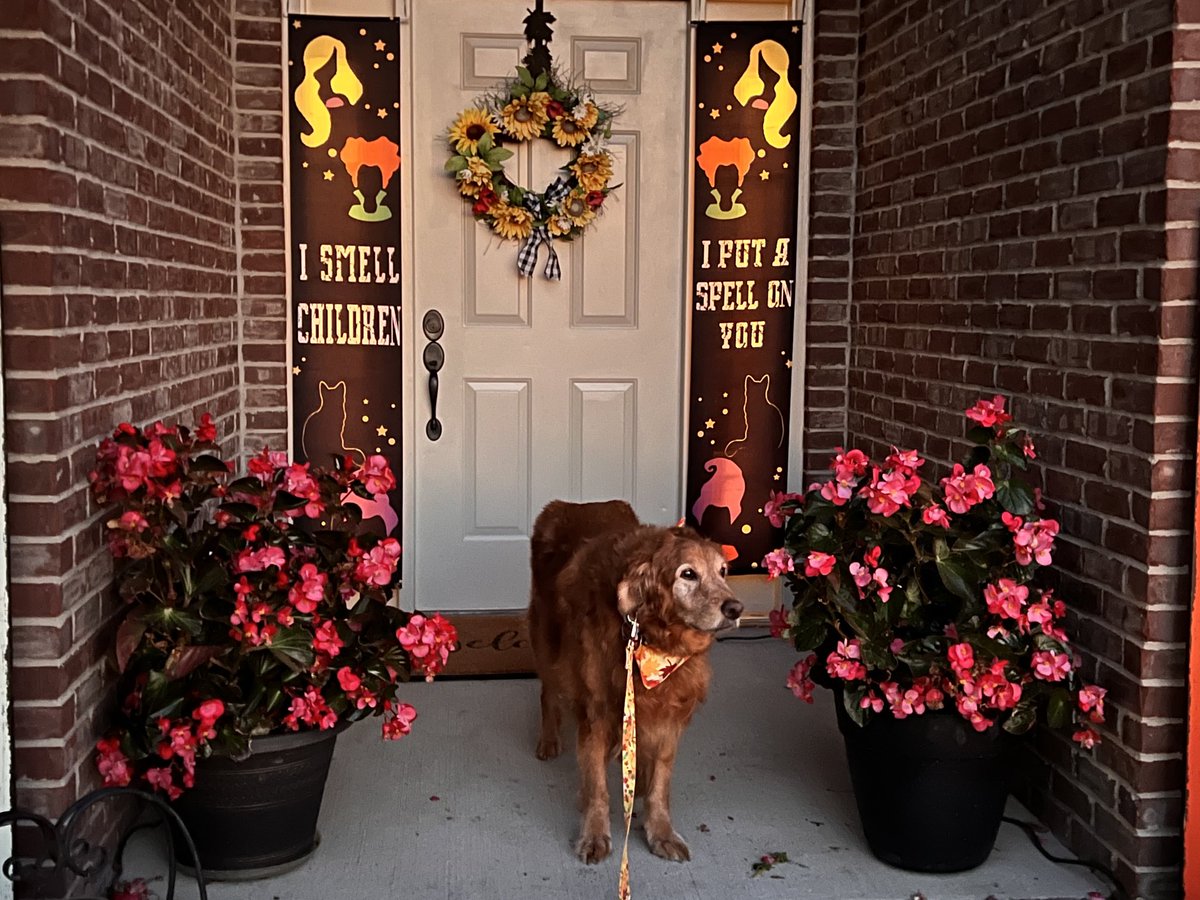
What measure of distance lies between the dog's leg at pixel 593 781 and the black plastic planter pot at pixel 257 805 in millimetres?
583

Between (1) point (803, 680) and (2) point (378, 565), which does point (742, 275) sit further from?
(2) point (378, 565)

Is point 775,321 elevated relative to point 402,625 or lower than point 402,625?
elevated

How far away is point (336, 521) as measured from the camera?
2840 mm

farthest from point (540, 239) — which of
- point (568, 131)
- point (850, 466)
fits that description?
point (850, 466)

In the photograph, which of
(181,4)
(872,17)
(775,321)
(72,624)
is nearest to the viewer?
(72,624)

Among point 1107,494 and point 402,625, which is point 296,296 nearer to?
point 402,625

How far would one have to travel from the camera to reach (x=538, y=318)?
4.62 m

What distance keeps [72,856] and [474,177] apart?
272 cm

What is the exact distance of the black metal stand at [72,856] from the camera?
85.3 inches

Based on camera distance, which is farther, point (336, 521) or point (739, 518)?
point (739, 518)

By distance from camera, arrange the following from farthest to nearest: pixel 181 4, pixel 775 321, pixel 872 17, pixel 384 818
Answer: pixel 775 321, pixel 872 17, pixel 181 4, pixel 384 818

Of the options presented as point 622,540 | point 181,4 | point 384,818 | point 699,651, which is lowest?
point 384,818

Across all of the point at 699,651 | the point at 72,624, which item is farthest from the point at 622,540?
the point at 72,624

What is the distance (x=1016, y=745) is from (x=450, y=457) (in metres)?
2.43
